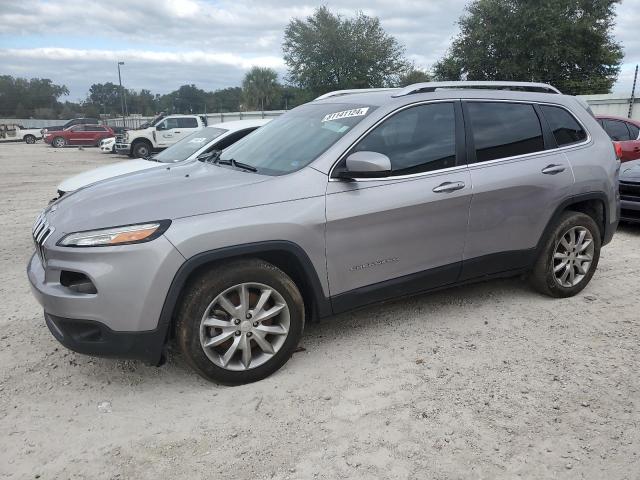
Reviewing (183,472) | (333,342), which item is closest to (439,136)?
(333,342)

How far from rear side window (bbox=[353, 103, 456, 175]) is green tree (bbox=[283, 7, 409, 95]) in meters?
35.0

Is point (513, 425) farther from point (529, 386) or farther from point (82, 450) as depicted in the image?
point (82, 450)

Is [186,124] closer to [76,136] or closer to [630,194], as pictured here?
[76,136]

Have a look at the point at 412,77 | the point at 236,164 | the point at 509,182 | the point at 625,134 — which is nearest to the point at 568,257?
the point at 509,182

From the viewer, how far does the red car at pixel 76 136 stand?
31453mm

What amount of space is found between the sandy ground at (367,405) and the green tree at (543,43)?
2699 cm

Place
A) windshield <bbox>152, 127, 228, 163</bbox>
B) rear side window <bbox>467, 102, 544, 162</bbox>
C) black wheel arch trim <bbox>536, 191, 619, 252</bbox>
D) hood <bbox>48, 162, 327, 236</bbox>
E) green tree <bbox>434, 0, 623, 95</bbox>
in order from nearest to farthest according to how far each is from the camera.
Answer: hood <bbox>48, 162, 327, 236</bbox>
rear side window <bbox>467, 102, 544, 162</bbox>
black wheel arch trim <bbox>536, 191, 619, 252</bbox>
windshield <bbox>152, 127, 228, 163</bbox>
green tree <bbox>434, 0, 623, 95</bbox>

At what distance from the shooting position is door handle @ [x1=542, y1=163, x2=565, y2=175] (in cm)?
420

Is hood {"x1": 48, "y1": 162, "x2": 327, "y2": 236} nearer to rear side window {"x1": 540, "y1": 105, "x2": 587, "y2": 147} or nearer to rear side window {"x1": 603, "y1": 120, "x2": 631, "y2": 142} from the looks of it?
rear side window {"x1": 540, "y1": 105, "x2": 587, "y2": 147}

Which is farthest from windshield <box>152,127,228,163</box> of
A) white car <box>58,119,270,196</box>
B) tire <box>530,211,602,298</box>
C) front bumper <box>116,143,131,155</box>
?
front bumper <box>116,143,131,155</box>

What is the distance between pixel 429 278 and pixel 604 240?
2074 millimetres

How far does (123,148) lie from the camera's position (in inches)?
810

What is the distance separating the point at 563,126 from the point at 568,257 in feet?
3.68

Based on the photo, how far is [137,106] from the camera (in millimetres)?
77938
